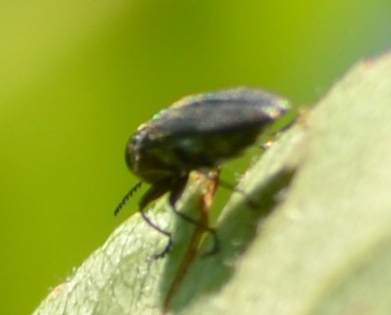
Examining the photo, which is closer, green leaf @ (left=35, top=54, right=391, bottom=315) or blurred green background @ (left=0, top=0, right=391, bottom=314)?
green leaf @ (left=35, top=54, right=391, bottom=315)

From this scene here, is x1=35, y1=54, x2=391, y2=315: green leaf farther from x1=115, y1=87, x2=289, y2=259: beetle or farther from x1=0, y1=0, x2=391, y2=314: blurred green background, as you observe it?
x1=0, y1=0, x2=391, y2=314: blurred green background

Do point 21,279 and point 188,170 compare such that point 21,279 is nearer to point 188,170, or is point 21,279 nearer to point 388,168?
point 188,170

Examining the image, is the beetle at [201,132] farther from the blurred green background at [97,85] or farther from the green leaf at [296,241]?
the blurred green background at [97,85]

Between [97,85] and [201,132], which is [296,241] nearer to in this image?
[201,132]

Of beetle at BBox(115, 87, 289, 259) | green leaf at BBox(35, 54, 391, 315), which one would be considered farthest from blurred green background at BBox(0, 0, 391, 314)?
green leaf at BBox(35, 54, 391, 315)

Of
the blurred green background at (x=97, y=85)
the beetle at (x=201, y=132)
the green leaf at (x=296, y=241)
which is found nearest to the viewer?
the green leaf at (x=296, y=241)

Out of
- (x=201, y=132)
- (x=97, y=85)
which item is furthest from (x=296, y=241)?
(x=97, y=85)

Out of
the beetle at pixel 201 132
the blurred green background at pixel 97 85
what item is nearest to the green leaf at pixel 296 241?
the beetle at pixel 201 132
